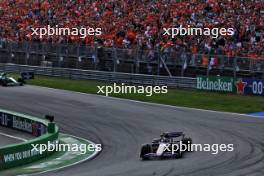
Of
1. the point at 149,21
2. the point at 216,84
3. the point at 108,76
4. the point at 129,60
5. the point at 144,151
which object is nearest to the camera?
the point at 144,151

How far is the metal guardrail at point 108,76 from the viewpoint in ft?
106

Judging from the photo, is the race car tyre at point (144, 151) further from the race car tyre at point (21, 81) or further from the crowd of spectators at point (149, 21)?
the race car tyre at point (21, 81)

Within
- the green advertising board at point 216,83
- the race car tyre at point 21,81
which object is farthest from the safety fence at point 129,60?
the race car tyre at point 21,81

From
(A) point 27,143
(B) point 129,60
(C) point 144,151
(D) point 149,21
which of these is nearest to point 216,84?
(B) point 129,60

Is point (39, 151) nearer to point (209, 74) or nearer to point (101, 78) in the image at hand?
point (209, 74)

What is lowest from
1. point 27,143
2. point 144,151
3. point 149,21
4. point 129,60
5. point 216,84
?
point 144,151

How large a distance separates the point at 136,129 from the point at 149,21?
48.3 ft

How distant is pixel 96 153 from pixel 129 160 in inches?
64.0

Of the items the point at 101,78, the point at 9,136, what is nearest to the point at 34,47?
the point at 101,78

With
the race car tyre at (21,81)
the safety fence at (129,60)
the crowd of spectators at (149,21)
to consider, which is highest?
the crowd of spectators at (149,21)

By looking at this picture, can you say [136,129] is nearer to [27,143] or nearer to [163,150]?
[163,150]

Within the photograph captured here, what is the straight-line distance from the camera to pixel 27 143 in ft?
54.2

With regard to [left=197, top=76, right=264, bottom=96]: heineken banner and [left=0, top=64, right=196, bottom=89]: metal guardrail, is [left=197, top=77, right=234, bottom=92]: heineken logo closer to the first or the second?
[left=197, top=76, right=264, bottom=96]: heineken banner

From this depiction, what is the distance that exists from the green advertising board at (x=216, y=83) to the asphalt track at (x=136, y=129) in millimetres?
4046
